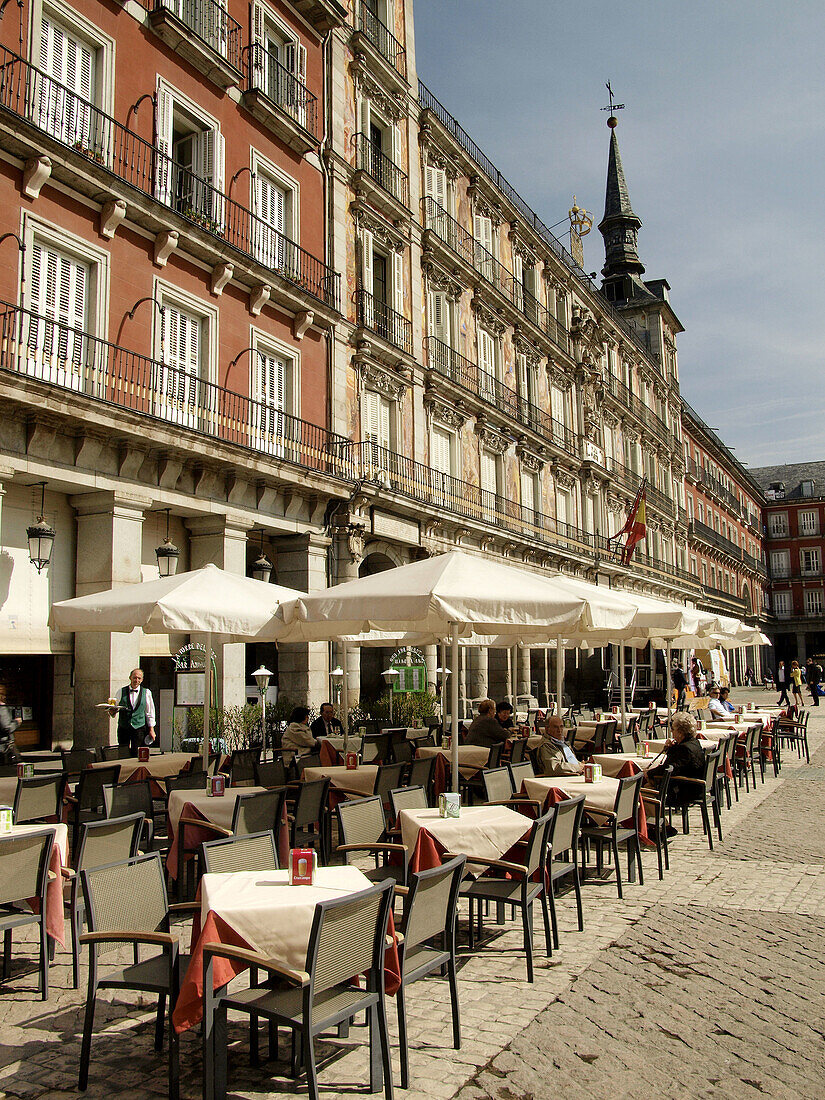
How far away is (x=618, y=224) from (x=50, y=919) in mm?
56228

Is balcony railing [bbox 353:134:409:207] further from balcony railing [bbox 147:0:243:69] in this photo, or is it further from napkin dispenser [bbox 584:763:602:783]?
napkin dispenser [bbox 584:763:602:783]

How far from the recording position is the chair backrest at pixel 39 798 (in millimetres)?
6875

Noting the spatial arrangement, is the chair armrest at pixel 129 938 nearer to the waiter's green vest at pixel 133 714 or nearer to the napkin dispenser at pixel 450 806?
the napkin dispenser at pixel 450 806

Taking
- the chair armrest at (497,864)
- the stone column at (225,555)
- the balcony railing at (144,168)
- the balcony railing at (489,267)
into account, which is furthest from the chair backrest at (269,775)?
the balcony railing at (489,267)

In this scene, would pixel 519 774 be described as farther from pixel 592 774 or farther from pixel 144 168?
pixel 144 168

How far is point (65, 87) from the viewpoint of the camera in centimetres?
1373

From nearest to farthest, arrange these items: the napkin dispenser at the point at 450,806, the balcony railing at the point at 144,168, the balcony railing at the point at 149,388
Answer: the napkin dispenser at the point at 450,806 < the balcony railing at the point at 149,388 < the balcony railing at the point at 144,168

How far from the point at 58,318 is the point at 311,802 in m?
9.30

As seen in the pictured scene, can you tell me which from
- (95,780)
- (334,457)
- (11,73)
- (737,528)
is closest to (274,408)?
(334,457)

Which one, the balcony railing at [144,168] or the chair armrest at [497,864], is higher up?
the balcony railing at [144,168]

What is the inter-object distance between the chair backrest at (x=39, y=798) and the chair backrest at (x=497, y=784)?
3.48 metres

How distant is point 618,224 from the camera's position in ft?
180

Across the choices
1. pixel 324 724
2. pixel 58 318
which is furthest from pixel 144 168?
pixel 324 724

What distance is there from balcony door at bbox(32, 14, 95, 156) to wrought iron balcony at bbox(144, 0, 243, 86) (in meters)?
1.75
